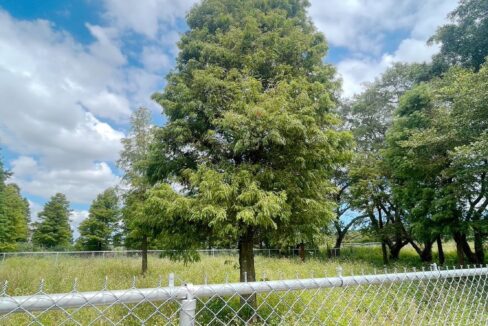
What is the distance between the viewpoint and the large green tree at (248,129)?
5266mm

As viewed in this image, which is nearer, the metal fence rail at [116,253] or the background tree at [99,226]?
the metal fence rail at [116,253]

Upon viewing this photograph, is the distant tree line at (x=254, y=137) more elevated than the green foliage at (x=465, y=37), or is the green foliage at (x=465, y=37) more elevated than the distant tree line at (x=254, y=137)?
the green foliage at (x=465, y=37)

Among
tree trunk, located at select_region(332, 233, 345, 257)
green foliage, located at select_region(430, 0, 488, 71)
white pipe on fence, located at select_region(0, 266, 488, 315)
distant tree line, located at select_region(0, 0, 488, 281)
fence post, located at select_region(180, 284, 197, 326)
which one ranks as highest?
green foliage, located at select_region(430, 0, 488, 71)

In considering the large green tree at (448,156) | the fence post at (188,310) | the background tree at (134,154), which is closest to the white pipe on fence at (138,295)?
the fence post at (188,310)

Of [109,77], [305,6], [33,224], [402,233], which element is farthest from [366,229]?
[33,224]

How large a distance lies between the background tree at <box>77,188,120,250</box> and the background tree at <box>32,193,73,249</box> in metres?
3.05

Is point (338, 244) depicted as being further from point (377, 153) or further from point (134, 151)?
point (134, 151)

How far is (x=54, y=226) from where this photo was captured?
31391 mm

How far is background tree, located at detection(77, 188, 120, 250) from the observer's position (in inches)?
1145

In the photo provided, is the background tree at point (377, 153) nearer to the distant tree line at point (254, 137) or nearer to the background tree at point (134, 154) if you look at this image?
the distant tree line at point (254, 137)

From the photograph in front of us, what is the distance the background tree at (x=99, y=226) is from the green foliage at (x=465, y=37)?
2784 cm

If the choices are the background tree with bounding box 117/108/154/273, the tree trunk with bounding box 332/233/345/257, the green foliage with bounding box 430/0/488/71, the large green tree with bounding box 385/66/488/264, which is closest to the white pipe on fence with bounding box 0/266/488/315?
the large green tree with bounding box 385/66/488/264

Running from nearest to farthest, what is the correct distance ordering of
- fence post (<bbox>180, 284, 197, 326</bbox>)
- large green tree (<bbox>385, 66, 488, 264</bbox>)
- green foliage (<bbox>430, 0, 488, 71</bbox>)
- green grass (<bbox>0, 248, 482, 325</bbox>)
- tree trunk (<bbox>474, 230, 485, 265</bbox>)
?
fence post (<bbox>180, 284, 197, 326</bbox>) → green grass (<bbox>0, 248, 482, 325</bbox>) → large green tree (<bbox>385, 66, 488, 264</bbox>) → tree trunk (<bbox>474, 230, 485, 265</bbox>) → green foliage (<bbox>430, 0, 488, 71</bbox>)

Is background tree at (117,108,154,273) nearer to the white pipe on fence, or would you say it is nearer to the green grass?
the green grass
